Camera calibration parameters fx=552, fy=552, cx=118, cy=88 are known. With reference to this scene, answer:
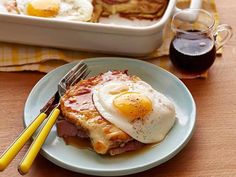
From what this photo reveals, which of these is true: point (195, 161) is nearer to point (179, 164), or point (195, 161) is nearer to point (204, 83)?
A: point (179, 164)

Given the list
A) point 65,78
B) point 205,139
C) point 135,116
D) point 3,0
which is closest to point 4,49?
point 3,0

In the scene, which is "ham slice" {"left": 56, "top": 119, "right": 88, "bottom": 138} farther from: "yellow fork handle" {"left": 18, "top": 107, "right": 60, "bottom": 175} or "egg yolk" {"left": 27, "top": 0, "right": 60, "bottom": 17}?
"egg yolk" {"left": 27, "top": 0, "right": 60, "bottom": 17}

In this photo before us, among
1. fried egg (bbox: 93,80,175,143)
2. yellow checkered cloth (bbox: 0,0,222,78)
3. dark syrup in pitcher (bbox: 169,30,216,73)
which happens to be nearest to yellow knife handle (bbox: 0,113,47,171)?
fried egg (bbox: 93,80,175,143)

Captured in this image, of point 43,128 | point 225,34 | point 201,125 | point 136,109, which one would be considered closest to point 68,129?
point 43,128

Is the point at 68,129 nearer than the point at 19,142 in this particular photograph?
No

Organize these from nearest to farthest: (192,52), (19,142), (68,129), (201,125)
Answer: (19,142) → (68,129) → (201,125) → (192,52)

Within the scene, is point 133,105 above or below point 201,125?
above

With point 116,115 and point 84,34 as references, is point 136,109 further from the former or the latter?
point 84,34
